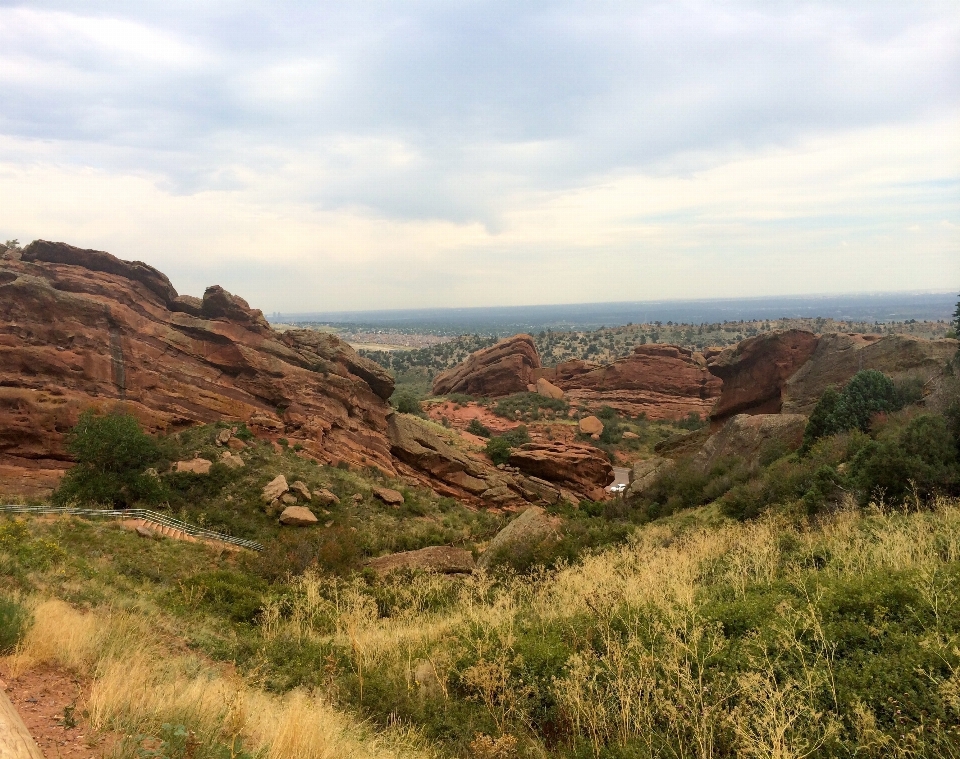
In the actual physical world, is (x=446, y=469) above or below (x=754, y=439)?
below

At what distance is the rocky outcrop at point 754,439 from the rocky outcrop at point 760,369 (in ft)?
45.9

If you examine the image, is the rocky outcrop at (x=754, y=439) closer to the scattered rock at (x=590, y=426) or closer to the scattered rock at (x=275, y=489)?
the scattered rock at (x=275, y=489)

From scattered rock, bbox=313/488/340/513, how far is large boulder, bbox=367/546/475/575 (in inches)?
231

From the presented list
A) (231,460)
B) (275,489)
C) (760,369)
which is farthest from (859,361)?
(231,460)

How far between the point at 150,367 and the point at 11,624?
20.5m

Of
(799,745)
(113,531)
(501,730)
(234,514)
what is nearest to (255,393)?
(234,514)

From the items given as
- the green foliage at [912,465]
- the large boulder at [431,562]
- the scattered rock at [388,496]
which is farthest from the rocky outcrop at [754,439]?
the scattered rock at [388,496]

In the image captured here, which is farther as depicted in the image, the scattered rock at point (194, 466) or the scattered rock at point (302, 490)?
the scattered rock at point (302, 490)

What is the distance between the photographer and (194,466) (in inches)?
771

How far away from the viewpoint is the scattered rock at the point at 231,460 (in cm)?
2030

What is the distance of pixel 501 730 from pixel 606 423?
148 ft

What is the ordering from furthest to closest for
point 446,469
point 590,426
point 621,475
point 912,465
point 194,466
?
1. point 590,426
2. point 621,475
3. point 446,469
4. point 194,466
5. point 912,465

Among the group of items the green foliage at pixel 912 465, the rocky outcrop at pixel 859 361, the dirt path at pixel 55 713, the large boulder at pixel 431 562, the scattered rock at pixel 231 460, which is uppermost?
the rocky outcrop at pixel 859 361

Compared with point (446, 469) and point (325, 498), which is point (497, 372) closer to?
point (446, 469)
